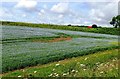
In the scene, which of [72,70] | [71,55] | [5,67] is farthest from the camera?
[71,55]

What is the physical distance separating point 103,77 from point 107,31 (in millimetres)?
126942

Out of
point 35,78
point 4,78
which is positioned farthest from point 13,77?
point 35,78

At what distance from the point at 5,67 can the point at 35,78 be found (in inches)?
269

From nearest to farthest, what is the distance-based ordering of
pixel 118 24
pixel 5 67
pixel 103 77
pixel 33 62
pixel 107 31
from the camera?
pixel 103 77 < pixel 5 67 < pixel 33 62 < pixel 107 31 < pixel 118 24

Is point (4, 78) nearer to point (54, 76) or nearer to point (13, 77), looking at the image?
point (13, 77)

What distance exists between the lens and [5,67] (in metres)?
21.9

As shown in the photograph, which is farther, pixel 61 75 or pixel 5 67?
pixel 5 67

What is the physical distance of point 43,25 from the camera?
477ft

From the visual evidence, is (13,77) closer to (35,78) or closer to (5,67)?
(35,78)

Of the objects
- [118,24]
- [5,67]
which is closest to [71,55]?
[5,67]

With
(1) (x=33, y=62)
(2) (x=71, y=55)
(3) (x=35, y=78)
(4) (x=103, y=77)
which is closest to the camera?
(4) (x=103, y=77)

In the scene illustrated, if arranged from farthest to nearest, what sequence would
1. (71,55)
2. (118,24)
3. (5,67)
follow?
1. (118,24)
2. (71,55)
3. (5,67)

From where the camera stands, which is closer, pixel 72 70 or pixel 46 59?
pixel 72 70

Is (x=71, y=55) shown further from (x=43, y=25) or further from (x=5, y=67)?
(x=43, y=25)
